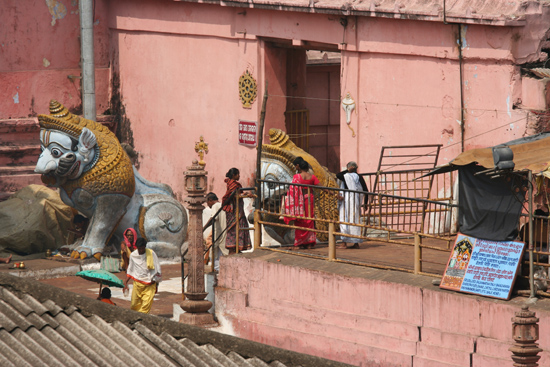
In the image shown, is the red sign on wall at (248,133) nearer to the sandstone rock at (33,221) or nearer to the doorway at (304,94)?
the doorway at (304,94)

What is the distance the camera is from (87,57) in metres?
21.9

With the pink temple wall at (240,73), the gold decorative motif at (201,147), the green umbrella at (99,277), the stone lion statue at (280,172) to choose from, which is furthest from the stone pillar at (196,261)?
the gold decorative motif at (201,147)

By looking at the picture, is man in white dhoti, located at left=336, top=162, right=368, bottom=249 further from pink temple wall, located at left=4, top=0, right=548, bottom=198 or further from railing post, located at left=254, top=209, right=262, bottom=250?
pink temple wall, located at left=4, top=0, right=548, bottom=198

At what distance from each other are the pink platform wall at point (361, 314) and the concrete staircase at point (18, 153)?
26.0 ft

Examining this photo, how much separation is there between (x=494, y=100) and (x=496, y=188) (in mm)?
4187

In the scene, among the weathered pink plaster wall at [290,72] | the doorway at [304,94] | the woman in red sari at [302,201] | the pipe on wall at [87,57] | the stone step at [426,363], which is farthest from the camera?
the pipe on wall at [87,57]

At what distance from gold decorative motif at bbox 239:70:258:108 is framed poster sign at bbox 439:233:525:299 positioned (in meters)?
8.41

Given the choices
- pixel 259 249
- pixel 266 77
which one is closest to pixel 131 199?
pixel 266 77

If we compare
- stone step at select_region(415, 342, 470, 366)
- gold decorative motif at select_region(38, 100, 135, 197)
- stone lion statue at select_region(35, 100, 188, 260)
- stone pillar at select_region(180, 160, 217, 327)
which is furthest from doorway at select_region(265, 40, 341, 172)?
stone step at select_region(415, 342, 470, 366)

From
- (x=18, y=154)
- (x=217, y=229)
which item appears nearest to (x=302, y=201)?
(x=217, y=229)

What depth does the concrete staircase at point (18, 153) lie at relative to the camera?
70.2 feet

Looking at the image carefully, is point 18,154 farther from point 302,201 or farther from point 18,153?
point 302,201

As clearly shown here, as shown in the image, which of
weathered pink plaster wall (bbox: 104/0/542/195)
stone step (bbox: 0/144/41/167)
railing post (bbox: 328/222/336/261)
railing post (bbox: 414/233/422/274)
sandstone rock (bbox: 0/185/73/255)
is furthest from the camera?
stone step (bbox: 0/144/41/167)

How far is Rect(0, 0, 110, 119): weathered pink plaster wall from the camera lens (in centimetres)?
2219
